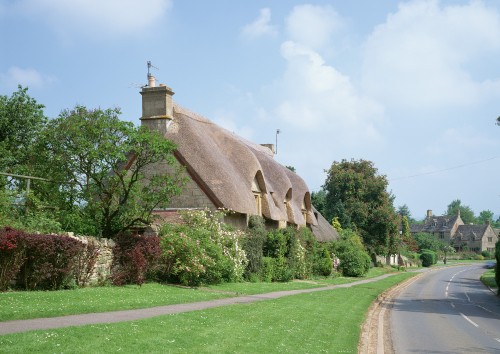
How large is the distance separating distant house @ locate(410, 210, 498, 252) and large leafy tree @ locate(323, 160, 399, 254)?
8159 centimetres

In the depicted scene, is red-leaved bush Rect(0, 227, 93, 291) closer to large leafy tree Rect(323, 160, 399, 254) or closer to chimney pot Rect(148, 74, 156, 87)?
chimney pot Rect(148, 74, 156, 87)

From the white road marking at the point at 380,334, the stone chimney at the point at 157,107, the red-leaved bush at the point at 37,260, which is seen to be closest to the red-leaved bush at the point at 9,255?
the red-leaved bush at the point at 37,260

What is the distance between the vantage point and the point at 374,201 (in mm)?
64625

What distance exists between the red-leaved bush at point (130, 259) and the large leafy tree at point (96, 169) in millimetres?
1062

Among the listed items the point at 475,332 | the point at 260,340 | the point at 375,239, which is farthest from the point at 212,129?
the point at 375,239

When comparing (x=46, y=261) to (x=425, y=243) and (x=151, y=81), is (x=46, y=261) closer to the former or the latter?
(x=151, y=81)

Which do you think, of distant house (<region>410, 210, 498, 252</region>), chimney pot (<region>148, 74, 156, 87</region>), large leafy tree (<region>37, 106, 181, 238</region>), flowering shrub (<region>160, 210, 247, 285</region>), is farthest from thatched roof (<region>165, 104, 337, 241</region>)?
distant house (<region>410, 210, 498, 252</region>)

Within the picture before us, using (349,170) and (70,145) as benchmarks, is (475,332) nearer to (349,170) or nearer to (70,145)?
(70,145)

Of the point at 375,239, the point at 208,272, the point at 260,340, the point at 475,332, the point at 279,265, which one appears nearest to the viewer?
the point at 260,340

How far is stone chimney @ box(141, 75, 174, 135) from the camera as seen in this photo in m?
31.6

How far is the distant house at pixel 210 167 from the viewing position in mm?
29359

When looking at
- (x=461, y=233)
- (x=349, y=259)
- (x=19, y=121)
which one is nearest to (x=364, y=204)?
(x=349, y=259)

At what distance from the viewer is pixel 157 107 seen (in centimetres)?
3195

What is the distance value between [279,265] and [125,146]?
1389 cm
